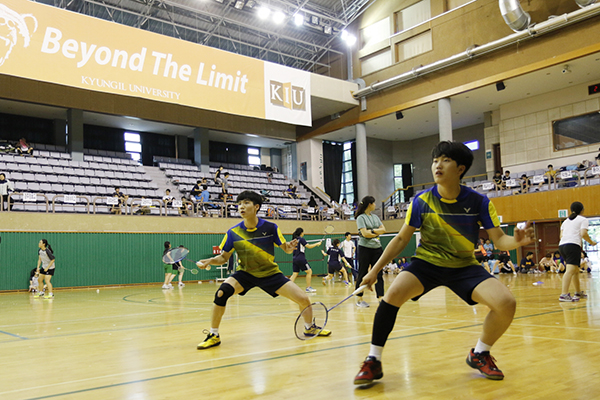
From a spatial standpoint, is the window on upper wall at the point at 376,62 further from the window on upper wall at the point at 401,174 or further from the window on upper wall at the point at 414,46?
the window on upper wall at the point at 401,174

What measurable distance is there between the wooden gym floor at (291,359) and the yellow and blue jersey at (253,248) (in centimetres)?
78

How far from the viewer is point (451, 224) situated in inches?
140

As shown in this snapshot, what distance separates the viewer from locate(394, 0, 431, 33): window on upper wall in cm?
2631

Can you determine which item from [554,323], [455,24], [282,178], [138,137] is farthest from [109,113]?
[554,323]

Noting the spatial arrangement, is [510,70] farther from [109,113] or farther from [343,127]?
[109,113]

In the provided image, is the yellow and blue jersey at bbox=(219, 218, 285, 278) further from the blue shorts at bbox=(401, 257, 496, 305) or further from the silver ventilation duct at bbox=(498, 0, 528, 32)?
the silver ventilation duct at bbox=(498, 0, 528, 32)

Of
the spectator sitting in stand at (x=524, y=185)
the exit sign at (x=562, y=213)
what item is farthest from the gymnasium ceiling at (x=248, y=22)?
the exit sign at (x=562, y=213)

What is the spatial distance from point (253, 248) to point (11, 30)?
17.2 metres

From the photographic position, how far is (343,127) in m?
30.4

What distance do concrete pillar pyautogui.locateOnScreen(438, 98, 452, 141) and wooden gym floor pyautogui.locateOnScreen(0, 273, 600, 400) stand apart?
59.7ft

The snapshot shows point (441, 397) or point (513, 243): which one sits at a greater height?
point (513, 243)

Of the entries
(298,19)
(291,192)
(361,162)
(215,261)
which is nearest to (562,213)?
(361,162)

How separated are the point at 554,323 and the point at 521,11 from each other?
1862 centimetres

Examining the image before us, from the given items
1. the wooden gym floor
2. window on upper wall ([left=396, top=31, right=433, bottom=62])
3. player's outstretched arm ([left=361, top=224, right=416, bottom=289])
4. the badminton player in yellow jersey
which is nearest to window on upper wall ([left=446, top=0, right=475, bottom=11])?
window on upper wall ([left=396, top=31, right=433, bottom=62])
